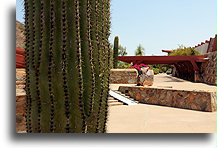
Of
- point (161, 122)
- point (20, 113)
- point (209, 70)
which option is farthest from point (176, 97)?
point (209, 70)

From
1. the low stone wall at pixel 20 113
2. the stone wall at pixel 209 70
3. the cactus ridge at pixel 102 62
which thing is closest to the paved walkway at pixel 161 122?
the low stone wall at pixel 20 113

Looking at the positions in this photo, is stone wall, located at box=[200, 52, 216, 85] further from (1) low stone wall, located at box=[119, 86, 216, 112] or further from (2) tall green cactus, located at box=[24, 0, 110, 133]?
(2) tall green cactus, located at box=[24, 0, 110, 133]

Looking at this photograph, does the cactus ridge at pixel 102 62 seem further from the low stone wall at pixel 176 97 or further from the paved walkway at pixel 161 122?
the low stone wall at pixel 176 97

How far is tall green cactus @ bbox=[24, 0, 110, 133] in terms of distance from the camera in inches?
75.5

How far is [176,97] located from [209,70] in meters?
9.14

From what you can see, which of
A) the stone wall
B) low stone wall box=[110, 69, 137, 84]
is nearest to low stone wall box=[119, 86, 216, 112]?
low stone wall box=[110, 69, 137, 84]

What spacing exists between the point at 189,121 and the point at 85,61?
4233mm

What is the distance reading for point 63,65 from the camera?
1908 millimetres

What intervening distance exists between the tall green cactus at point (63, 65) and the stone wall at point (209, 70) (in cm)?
1383

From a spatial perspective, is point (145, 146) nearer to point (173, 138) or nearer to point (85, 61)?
point (173, 138)

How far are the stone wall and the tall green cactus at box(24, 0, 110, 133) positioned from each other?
13827mm

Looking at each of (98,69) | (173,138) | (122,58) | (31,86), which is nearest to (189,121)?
(173,138)

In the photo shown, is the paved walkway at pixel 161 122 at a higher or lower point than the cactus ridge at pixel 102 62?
lower

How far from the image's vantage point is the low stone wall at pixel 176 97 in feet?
22.4
